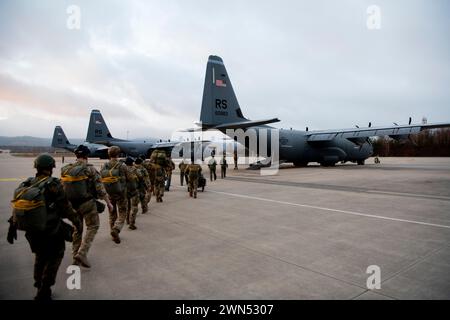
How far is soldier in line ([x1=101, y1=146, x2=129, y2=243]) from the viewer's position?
5.83m

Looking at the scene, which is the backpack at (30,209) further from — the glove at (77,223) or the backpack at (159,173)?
the backpack at (159,173)

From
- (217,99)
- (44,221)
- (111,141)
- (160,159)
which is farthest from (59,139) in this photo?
(44,221)

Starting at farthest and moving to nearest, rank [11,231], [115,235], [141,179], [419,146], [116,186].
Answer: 1. [419,146]
2. [141,179]
3. [116,186]
4. [115,235]
5. [11,231]

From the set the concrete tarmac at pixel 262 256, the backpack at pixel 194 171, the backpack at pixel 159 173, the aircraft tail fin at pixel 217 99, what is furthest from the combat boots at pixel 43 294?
the aircraft tail fin at pixel 217 99

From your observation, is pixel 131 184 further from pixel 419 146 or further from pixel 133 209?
pixel 419 146

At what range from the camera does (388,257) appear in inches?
189

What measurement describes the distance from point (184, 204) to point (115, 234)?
14.6ft

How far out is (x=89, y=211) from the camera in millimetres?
4762

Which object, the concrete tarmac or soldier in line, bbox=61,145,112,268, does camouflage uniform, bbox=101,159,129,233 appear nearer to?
the concrete tarmac

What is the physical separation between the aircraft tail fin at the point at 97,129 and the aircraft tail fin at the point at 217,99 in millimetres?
26160

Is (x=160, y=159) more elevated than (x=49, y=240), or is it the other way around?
(x=160, y=159)

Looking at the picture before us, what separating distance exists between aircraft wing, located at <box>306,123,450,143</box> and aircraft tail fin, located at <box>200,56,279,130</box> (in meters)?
10.6

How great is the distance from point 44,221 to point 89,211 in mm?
1439
